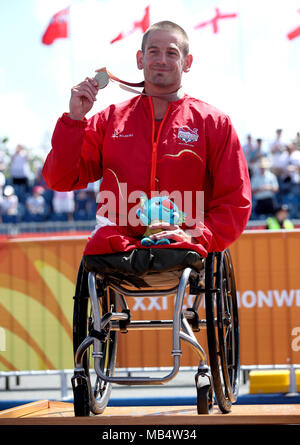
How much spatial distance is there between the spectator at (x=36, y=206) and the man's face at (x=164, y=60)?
499 inches

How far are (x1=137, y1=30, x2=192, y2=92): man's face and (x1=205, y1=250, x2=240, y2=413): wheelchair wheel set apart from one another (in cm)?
84

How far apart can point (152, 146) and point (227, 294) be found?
84cm

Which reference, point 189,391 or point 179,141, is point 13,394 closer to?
point 189,391

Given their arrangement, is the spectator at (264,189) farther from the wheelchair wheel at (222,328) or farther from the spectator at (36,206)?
the wheelchair wheel at (222,328)

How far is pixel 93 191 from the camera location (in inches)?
619

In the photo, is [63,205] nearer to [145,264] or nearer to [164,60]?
[164,60]

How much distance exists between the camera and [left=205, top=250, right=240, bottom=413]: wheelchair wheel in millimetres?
3387

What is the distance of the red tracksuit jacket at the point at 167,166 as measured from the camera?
3459 mm

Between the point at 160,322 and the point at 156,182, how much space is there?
637 mm

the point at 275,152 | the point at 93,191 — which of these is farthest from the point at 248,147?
the point at 93,191

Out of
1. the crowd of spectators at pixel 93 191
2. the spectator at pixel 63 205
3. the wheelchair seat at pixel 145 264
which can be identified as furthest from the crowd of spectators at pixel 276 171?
the wheelchair seat at pixel 145 264
